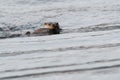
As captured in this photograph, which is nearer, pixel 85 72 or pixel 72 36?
pixel 85 72

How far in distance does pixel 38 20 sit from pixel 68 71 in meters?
1.40

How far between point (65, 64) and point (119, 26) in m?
0.51

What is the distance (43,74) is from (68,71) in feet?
0.16

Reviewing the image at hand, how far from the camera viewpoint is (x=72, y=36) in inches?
40.9

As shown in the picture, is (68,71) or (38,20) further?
(38,20)

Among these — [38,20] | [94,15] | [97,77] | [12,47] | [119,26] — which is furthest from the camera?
[38,20]

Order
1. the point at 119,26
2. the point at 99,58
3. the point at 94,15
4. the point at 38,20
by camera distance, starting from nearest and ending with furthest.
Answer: the point at 99,58
the point at 119,26
the point at 94,15
the point at 38,20

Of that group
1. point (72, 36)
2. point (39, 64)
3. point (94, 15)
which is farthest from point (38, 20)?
point (39, 64)

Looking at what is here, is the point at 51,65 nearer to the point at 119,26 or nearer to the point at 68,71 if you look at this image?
the point at 68,71

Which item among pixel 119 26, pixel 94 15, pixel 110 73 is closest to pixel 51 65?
pixel 110 73

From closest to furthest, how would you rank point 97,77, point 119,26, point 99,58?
point 97,77 < point 99,58 < point 119,26

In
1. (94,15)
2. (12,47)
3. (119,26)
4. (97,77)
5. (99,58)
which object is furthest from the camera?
(94,15)

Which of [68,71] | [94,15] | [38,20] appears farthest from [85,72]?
[38,20]

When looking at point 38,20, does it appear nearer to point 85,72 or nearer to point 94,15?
point 94,15
